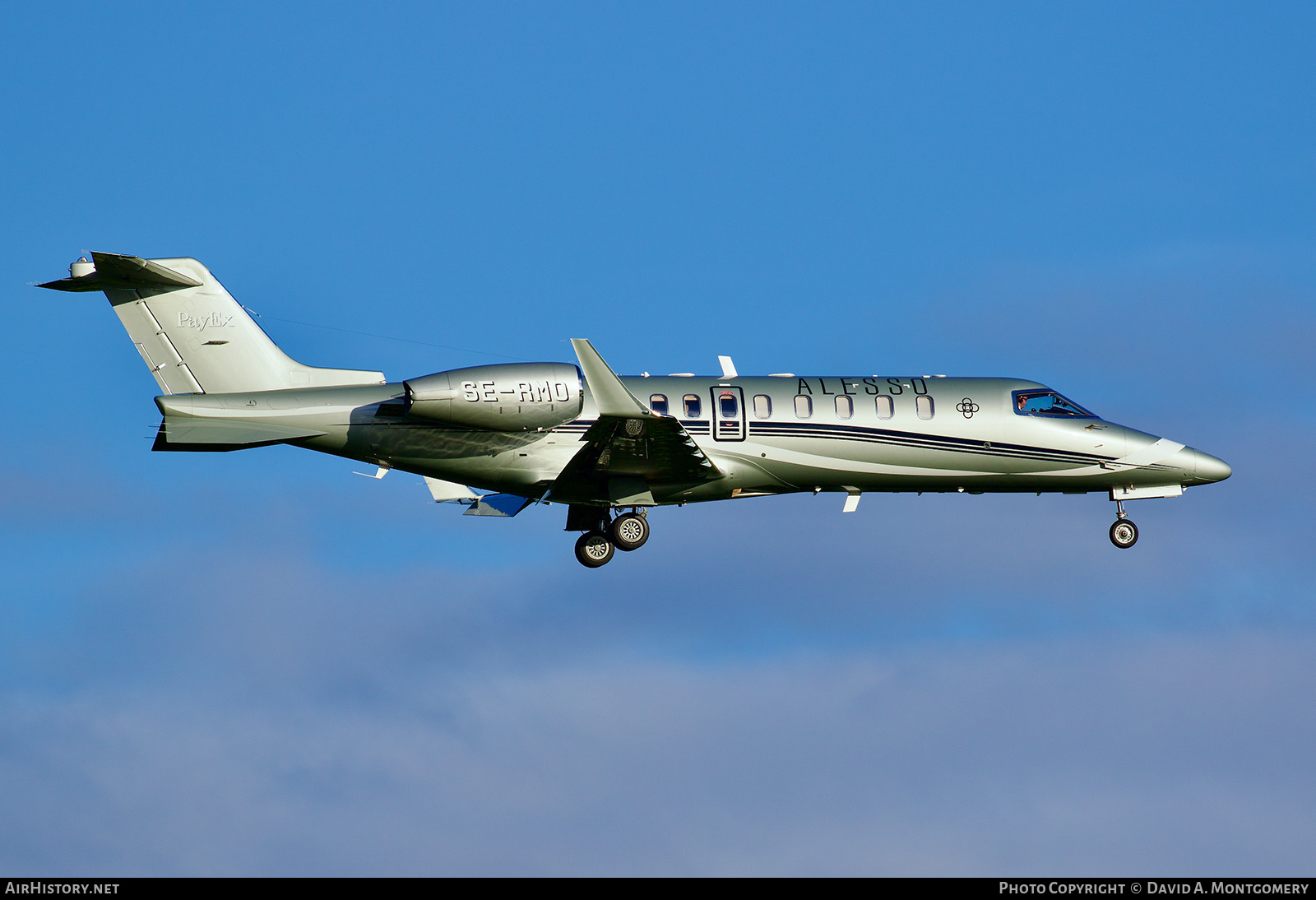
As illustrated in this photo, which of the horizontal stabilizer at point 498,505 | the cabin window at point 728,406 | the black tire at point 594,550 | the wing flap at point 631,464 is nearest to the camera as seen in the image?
the wing flap at point 631,464

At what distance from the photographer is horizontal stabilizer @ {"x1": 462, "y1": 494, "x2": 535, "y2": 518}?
32.2 m

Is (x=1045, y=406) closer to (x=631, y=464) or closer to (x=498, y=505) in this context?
(x=631, y=464)

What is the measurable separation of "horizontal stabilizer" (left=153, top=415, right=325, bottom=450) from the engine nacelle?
2.71m

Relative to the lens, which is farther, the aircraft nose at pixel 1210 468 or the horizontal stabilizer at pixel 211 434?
the aircraft nose at pixel 1210 468

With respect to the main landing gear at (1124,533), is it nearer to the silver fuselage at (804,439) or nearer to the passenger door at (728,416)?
the silver fuselage at (804,439)

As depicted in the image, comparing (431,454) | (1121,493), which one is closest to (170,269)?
(431,454)

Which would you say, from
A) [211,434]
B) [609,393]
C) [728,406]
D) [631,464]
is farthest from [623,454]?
[211,434]

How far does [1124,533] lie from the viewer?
3181 centimetres

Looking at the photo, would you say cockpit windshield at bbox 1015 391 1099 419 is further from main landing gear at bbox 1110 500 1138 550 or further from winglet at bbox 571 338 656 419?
winglet at bbox 571 338 656 419

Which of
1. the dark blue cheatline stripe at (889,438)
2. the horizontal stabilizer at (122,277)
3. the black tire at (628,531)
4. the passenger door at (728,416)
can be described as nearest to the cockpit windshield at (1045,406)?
the dark blue cheatline stripe at (889,438)

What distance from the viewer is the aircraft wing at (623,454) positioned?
25.8 m

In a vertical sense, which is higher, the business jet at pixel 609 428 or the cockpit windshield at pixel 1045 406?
the cockpit windshield at pixel 1045 406

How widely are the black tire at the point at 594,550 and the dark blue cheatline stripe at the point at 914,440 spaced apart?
3.69 m
